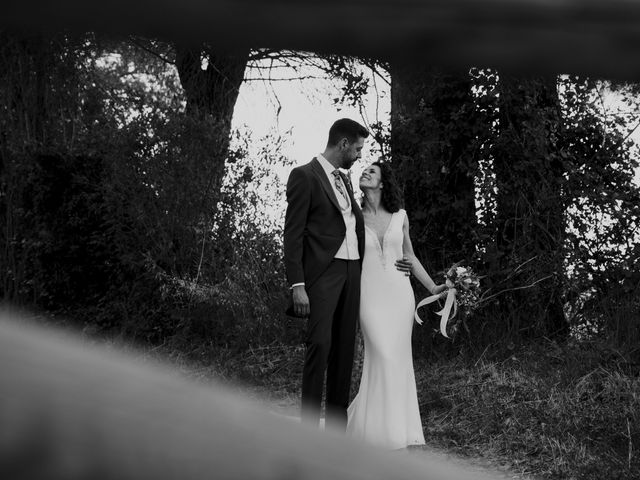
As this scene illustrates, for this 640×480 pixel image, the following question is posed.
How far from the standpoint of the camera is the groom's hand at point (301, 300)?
5477 mm

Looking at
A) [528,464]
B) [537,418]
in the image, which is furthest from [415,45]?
[537,418]

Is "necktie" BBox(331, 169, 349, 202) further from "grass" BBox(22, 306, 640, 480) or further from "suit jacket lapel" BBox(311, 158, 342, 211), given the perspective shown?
"grass" BBox(22, 306, 640, 480)

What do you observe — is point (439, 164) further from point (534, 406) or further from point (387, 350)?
point (387, 350)

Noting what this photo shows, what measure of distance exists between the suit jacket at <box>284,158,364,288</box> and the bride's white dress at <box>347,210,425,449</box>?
49cm

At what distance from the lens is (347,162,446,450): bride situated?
19.7 feet

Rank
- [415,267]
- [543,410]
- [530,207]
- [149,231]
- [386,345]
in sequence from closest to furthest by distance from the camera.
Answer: [386,345] → [415,267] → [543,410] → [530,207] → [149,231]

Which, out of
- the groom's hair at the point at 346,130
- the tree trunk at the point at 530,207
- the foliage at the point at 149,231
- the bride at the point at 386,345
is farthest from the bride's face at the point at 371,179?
the foliage at the point at 149,231

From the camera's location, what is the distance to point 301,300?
5.47 meters

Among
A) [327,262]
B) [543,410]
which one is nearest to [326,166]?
[327,262]

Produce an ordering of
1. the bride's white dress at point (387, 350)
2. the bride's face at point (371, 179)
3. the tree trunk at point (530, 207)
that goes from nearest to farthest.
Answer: the bride's white dress at point (387, 350)
the bride's face at point (371, 179)
the tree trunk at point (530, 207)

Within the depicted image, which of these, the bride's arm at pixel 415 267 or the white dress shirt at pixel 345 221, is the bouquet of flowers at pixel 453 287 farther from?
the white dress shirt at pixel 345 221

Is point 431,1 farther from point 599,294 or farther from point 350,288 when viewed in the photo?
point 599,294

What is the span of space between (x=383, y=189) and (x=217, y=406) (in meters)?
6.13

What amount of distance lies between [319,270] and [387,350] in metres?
0.84
